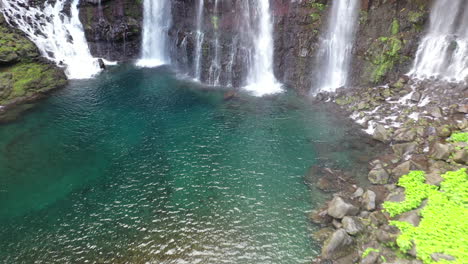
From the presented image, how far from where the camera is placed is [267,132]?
83.8ft

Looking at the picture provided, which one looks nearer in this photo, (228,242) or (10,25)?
(228,242)

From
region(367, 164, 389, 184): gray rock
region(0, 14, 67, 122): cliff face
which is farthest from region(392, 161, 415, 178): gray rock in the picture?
region(0, 14, 67, 122): cliff face

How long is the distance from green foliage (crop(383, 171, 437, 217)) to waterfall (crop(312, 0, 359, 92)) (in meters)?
16.4

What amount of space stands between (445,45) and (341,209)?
64.2ft

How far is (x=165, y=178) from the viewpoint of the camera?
802 inches

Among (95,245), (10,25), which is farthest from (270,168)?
(10,25)

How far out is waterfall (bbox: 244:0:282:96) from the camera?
3456 cm

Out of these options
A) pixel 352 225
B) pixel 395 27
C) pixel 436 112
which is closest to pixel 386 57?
pixel 395 27

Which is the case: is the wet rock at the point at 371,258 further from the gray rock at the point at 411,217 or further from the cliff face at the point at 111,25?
the cliff face at the point at 111,25

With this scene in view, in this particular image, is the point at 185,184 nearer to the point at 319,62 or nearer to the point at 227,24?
the point at 319,62

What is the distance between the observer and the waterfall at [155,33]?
44344 mm

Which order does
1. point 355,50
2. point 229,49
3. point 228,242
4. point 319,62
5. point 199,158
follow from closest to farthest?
point 228,242
point 199,158
point 355,50
point 319,62
point 229,49

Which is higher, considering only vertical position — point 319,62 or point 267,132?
point 319,62

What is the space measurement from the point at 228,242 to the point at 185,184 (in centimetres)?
593
